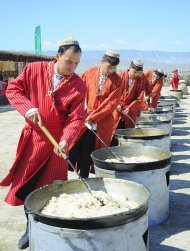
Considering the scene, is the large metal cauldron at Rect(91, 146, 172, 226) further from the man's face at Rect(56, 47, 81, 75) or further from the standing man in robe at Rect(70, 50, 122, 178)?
the man's face at Rect(56, 47, 81, 75)

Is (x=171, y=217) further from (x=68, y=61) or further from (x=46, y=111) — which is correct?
(x=68, y=61)

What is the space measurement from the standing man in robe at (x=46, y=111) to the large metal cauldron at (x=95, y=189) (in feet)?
1.03

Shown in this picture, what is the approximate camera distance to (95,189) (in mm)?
3355

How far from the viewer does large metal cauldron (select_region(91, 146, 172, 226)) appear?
155 inches

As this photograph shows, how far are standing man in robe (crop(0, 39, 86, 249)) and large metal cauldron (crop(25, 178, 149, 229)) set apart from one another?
31cm

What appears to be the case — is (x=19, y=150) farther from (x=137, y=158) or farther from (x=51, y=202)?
(x=137, y=158)

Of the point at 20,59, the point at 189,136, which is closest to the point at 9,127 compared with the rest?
the point at 189,136

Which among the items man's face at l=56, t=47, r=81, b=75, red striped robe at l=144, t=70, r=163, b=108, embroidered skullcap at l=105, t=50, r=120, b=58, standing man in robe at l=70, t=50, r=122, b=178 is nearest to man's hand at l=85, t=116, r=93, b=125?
standing man in robe at l=70, t=50, r=122, b=178

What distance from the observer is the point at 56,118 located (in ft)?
11.2

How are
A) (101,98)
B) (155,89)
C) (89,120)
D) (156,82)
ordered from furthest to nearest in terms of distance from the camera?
(156,82)
(155,89)
(101,98)
(89,120)

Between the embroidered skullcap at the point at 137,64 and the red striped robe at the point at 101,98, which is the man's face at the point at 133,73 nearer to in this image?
the embroidered skullcap at the point at 137,64

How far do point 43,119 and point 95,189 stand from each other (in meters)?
0.76

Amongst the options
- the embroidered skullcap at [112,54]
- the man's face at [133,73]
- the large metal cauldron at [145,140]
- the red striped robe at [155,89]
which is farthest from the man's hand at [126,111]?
the red striped robe at [155,89]

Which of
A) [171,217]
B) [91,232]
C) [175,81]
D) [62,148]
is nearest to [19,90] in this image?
[62,148]
